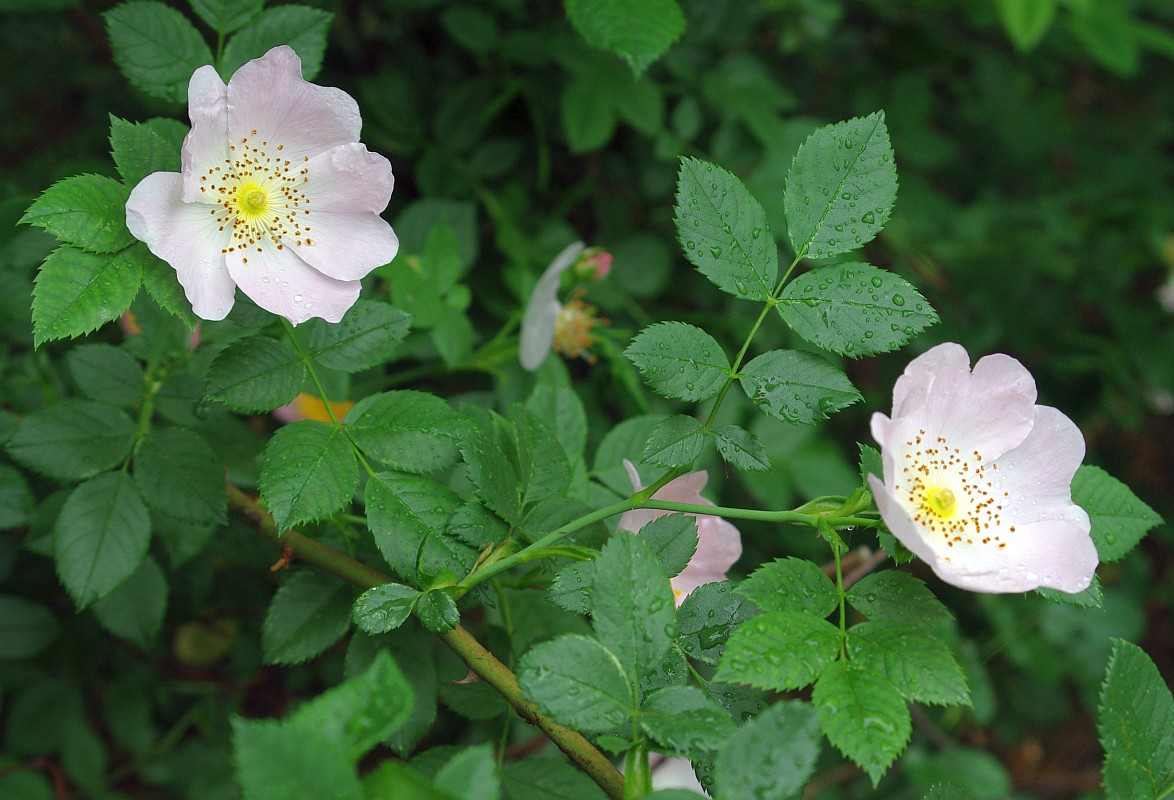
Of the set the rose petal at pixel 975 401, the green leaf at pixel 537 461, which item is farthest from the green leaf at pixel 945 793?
the green leaf at pixel 537 461

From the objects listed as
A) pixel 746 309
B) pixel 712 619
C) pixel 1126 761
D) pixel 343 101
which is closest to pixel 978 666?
pixel 746 309

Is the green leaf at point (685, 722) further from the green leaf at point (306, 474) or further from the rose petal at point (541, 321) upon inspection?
the rose petal at point (541, 321)

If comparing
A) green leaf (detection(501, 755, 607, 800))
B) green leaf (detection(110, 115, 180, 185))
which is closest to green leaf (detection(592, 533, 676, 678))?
green leaf (detection(501, 755, 607, 800))

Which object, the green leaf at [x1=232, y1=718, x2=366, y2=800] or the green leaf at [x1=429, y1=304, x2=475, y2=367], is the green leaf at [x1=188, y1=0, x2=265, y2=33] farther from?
the green leaf at [x1=232, y1=718, x2=366, y2=800]

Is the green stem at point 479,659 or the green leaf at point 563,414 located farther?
the green leaf at point 563,414

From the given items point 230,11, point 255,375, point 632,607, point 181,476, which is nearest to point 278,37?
point 230,11

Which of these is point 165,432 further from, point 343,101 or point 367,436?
point 343,101

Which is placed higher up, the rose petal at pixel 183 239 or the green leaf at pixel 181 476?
the rose petal at pixel 183 239
